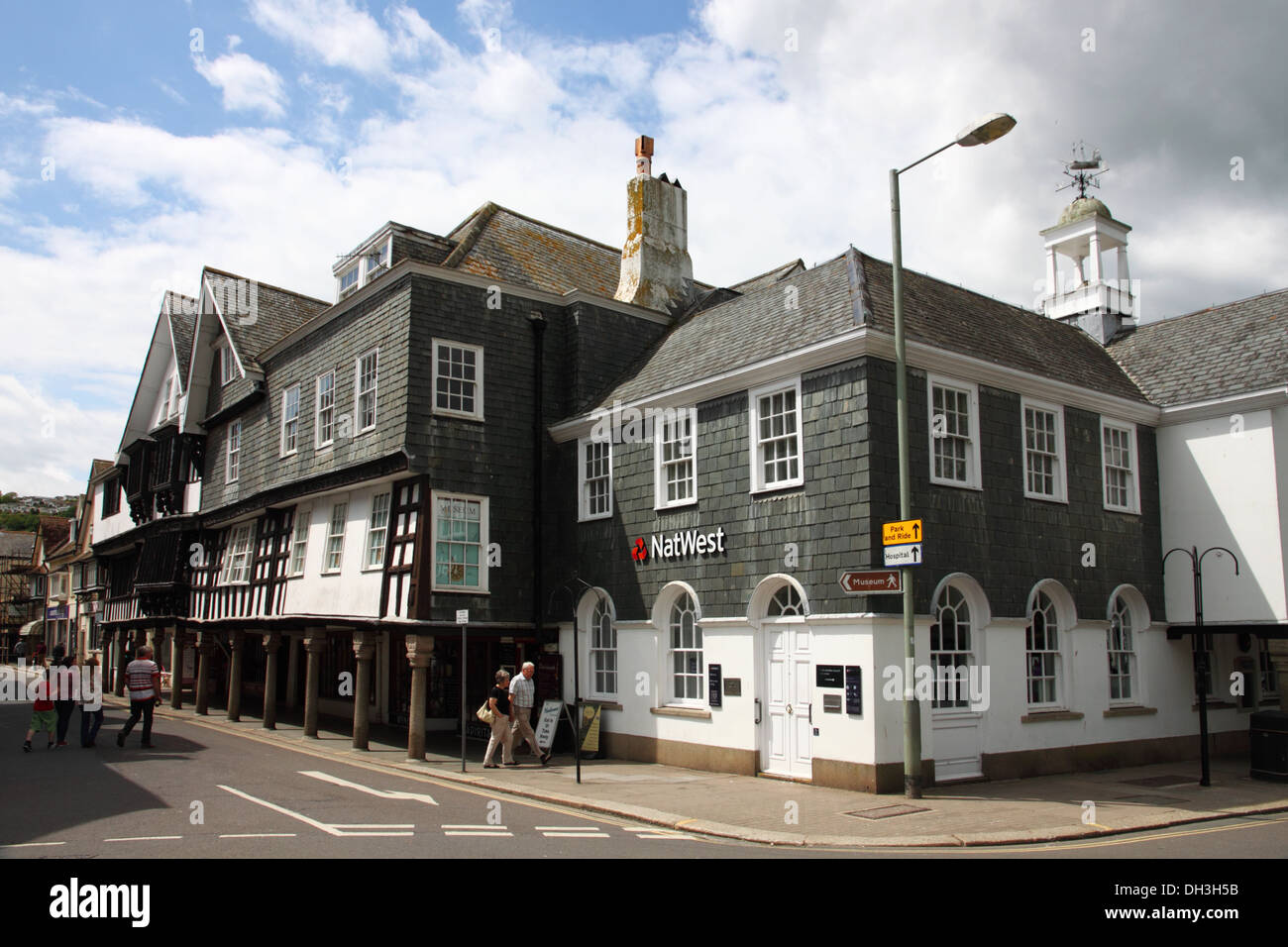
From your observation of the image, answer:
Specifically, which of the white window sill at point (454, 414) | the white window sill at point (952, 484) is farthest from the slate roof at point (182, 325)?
the white window sill at point (952, 484)

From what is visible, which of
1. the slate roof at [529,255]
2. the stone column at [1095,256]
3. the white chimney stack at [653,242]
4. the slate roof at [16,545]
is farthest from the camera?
the slate roof at [16,545]

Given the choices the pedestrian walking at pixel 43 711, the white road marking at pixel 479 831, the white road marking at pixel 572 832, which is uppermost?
the pedestrian walking at pixel 43 711

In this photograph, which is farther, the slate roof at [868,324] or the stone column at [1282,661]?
the stone column at [1282,661]

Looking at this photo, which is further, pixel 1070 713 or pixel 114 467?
pixel 114 467

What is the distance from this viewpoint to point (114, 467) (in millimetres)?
41531

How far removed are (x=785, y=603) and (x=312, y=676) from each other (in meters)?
11.4

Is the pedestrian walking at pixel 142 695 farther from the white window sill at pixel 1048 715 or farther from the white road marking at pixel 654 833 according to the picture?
the white window sill at pixel 1048 715

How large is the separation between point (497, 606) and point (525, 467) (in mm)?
3020

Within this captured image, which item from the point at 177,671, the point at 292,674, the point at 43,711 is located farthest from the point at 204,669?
the point at 43,711

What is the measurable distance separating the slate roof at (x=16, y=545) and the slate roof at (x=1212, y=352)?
9527 cm

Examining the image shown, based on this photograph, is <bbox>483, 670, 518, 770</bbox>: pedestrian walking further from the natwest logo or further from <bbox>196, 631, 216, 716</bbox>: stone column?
<bbox>196, 631, 216, 716</bbox>: stone column

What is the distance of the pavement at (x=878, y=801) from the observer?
11664mm
